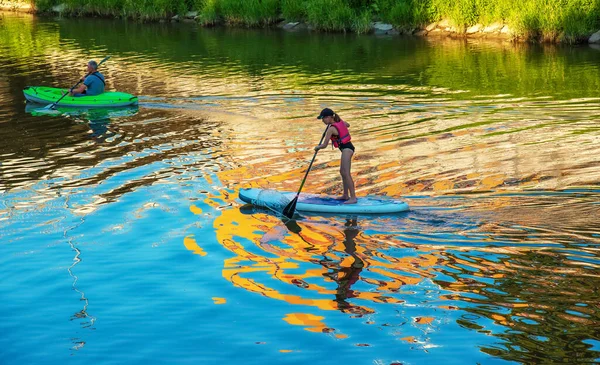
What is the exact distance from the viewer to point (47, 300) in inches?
423

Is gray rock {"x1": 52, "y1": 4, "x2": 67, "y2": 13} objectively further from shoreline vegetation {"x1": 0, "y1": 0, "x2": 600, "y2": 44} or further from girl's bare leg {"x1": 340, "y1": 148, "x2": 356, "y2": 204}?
girl's bare leg {"x1": 340, "y1": 148, "x2": 356, "y2": 204}

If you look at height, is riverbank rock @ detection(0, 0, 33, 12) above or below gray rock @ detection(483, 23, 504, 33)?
above

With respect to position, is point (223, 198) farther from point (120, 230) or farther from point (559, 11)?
point (559, 11)

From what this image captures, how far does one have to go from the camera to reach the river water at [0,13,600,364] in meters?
9.36

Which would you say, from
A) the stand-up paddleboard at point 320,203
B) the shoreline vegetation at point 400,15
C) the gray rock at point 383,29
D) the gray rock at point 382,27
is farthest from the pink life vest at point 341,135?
the gray rock at point 382,27

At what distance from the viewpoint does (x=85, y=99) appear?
2422 cm

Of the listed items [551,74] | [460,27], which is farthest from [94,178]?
[460,27]

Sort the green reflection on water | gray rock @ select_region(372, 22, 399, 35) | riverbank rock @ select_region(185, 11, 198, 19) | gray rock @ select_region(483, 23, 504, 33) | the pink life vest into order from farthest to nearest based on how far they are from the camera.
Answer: riverbank rock @ select_region(185, 11, 198, 19)
gray rock @ select_region(372, 22, 399, 35)
gray rock @ select_region(483, 23, 504, 33)
the green reflection on water
the pink life vest

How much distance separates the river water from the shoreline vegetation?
23.1 feet

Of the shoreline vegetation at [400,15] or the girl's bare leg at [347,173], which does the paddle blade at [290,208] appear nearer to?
the girl's bare leg at [347,173]

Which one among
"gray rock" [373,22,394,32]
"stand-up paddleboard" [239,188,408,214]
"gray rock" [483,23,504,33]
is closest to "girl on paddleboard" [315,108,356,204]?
"stand-up paddleboard" [239,188,408,214]

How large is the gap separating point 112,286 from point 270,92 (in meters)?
15.1

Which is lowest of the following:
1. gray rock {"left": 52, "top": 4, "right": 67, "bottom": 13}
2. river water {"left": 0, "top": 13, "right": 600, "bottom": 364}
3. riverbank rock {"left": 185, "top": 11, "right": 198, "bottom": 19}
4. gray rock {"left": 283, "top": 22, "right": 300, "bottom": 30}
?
river water {"left": 0, "top": 13, "right": 600, "bottom": 364}

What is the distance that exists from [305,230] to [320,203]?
2.61 ft
